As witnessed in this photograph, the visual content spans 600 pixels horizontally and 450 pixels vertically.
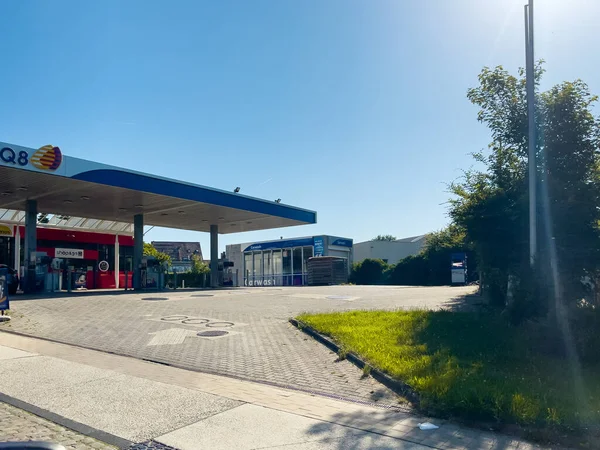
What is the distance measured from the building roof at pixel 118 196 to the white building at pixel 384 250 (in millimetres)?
19802

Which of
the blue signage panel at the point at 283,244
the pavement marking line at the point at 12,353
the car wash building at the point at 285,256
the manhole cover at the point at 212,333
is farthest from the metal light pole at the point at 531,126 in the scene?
the blue signage panel at the point at 283,244

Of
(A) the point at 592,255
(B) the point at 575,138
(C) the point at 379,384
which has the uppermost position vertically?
(B) the point at 575,138

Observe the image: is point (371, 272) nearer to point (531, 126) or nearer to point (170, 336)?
point (531, 126)

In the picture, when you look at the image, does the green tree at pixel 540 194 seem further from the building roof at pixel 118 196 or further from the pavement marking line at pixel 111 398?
the building roof at pixel 118 196

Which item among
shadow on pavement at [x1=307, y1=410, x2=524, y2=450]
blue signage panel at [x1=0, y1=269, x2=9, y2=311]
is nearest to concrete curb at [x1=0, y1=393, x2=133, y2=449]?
shadow on pavement at [x1=307, y1=410, x2=524, y2=450]

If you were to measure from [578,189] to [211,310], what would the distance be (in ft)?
35.9

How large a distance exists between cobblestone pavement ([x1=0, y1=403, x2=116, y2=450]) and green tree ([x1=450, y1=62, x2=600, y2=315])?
8.29 meters

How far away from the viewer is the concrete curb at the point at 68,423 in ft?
16.2

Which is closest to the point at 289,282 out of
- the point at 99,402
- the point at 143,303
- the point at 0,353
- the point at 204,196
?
the point at 204,196

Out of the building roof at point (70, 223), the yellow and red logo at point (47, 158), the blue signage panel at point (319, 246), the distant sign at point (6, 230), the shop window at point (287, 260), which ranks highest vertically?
the yellow and red logo at point (47, 158)

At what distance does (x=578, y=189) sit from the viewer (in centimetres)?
1197

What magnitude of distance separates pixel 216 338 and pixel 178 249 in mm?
81110

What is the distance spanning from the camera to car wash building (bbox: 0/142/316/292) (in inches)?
838

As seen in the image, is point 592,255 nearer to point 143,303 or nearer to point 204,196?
point 143,303
